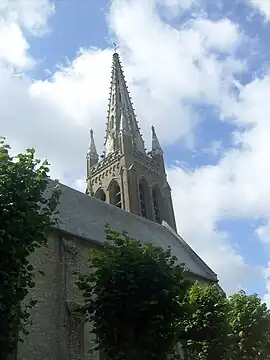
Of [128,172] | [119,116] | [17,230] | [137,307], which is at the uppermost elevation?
[119,116]

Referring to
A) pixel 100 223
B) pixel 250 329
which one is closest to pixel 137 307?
pixel 250 329

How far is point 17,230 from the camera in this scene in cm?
1041

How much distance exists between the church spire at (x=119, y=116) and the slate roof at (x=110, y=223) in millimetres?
12257

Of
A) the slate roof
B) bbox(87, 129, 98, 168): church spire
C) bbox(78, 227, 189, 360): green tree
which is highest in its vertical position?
bbox(87, 129, 98, 168): church spire

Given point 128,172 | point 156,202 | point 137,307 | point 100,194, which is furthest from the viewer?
point 100,194

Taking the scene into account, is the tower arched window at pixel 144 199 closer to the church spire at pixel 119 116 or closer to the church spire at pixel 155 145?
the church spire at pixel 119 116

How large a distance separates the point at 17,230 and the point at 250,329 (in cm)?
1228

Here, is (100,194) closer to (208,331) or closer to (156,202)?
(156,202)

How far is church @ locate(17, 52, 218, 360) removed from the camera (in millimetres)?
16328

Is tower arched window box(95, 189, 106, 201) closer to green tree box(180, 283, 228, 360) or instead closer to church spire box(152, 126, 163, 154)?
church spire box(152, 126, 163, 154)

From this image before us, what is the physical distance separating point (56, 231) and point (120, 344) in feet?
24.2

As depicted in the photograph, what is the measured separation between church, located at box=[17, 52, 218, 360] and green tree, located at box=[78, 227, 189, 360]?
12.9ft

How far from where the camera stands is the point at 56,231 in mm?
18594

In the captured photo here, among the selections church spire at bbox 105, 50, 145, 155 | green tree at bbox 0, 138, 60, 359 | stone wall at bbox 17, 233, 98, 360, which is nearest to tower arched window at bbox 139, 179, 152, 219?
church spire at bbox 105, 50, 145, 155
